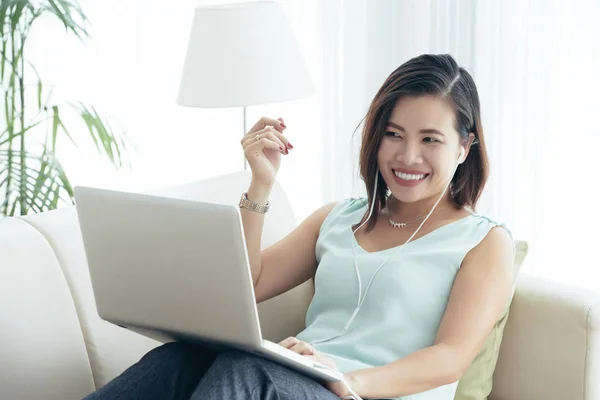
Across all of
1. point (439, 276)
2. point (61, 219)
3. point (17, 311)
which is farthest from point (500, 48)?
point (17, 311)

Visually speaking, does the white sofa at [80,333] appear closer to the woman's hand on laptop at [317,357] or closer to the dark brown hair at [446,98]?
the dark brown hair at [446,98]

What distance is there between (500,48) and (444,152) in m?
1.13

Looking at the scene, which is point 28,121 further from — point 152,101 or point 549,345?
point 549,345

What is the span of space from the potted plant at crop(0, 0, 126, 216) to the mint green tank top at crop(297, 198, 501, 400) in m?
1.06

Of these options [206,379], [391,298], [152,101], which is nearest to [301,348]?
[206,379]

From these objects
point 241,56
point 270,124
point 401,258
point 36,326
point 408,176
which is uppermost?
point 241,56

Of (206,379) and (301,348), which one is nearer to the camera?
(206,379)

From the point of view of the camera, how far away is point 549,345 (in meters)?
1.76

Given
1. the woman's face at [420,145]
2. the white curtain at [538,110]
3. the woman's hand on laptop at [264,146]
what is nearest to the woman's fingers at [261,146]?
the woman's hand on laptop at [264,146]

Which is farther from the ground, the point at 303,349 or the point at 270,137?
the point at 270,137

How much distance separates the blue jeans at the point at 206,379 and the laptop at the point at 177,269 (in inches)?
1.0

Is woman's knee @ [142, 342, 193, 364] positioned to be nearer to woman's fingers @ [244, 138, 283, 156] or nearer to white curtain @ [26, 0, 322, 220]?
woman's fingers @ [244, 138, 283, 156]

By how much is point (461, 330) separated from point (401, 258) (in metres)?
0.22

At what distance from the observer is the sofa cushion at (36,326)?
1653 mm
